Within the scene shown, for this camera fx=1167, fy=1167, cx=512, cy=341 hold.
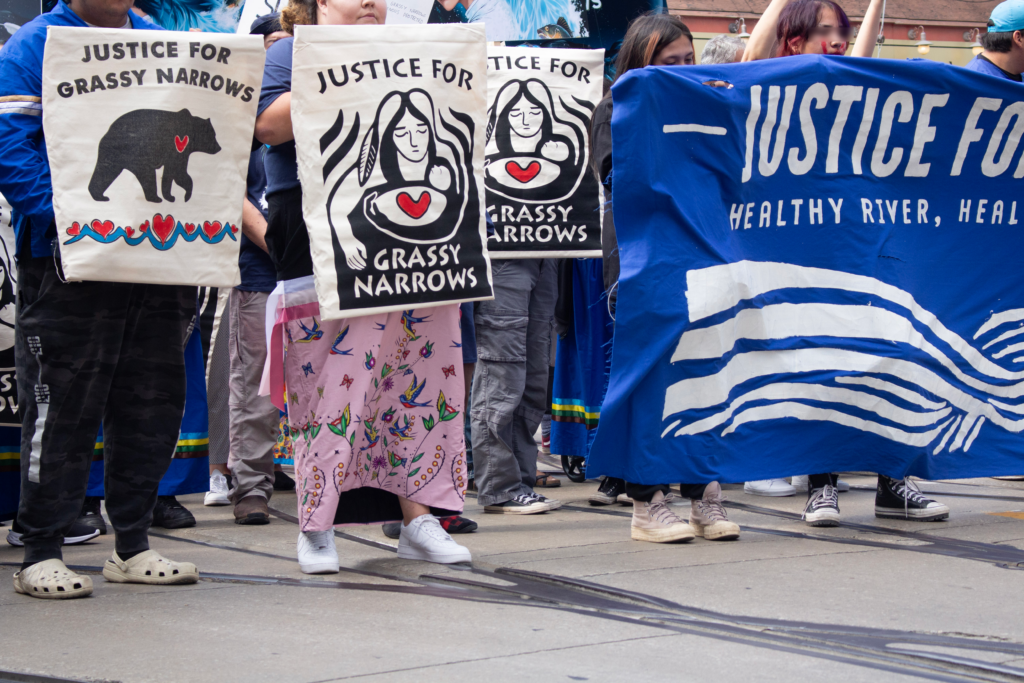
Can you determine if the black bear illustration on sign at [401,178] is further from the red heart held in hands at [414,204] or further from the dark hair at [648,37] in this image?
the dark hair at [648,37]

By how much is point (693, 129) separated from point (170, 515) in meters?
2.61

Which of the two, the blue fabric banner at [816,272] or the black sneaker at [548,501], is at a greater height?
the blue fabric banner at [816,272]

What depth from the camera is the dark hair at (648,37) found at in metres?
4.48

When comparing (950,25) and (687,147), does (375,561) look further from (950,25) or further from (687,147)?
(950,25)

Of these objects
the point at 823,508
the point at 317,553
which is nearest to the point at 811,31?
the point at 823,508

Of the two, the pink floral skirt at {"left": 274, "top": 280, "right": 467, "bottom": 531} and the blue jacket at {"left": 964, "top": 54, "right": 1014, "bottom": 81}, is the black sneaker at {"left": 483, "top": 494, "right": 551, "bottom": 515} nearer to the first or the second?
the pink floral skirt at {"left": 274, "top": 280, "right": 467, "bottom": 531}

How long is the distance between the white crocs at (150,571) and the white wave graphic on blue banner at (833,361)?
68.1 inches

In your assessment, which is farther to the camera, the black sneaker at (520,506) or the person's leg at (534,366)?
the person's leg at (534,366)

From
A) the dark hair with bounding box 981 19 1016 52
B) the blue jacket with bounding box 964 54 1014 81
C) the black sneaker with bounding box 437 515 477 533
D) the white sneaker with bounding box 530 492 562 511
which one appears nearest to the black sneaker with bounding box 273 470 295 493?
the white sneaker with bounding box 530 492 562 511

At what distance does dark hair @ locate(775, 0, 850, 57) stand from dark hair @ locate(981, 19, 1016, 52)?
115 centimetres

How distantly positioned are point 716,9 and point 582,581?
61.2 feet

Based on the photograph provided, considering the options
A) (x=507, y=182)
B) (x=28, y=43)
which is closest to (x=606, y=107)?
(x=507, y=182)

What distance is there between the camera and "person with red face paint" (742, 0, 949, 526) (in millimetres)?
4562

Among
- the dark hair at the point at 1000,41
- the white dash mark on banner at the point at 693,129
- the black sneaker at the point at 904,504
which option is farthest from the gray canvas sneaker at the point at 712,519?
the dark hair at the point at 1000,41
